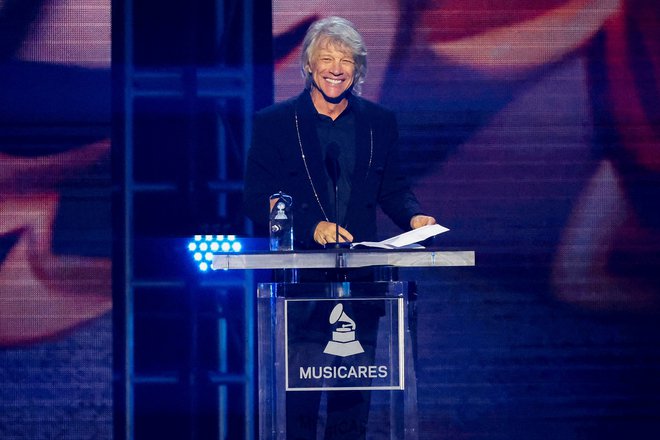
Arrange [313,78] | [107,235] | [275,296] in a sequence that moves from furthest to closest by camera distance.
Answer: [107,235] → [313,78] → [275,296]

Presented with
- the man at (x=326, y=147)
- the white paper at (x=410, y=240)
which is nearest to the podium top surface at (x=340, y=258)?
the white paper at (x=410, y=240)

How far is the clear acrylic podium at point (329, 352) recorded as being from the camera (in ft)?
9.86

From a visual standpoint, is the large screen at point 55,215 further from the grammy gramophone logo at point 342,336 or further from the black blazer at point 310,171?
the grammy gramophone logo at point 342,336

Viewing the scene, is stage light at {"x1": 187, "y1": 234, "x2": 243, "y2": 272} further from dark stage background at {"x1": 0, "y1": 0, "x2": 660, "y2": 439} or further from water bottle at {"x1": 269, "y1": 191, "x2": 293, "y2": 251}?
water bottle at {"x1": 269, "y1": 191, "x2": 293, "y2": 251}

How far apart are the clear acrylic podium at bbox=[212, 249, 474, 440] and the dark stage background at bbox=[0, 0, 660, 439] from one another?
199 centimetres

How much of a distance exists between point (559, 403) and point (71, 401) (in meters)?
2.43

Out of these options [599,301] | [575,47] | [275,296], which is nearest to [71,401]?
[275,296]

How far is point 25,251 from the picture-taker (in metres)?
4.98

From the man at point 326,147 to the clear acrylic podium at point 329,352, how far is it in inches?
21.1

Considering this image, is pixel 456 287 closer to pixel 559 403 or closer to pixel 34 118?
pixel 559 403

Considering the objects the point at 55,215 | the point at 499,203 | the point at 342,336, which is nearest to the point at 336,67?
the point at 342,336

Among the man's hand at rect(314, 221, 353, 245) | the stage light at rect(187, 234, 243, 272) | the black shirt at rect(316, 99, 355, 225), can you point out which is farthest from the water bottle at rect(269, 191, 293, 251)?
the stage light at rect(187, 234, 243, 272)

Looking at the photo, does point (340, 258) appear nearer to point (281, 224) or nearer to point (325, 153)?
point (281, 224)

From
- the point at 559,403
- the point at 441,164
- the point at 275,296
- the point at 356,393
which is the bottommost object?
the point at 559,403
